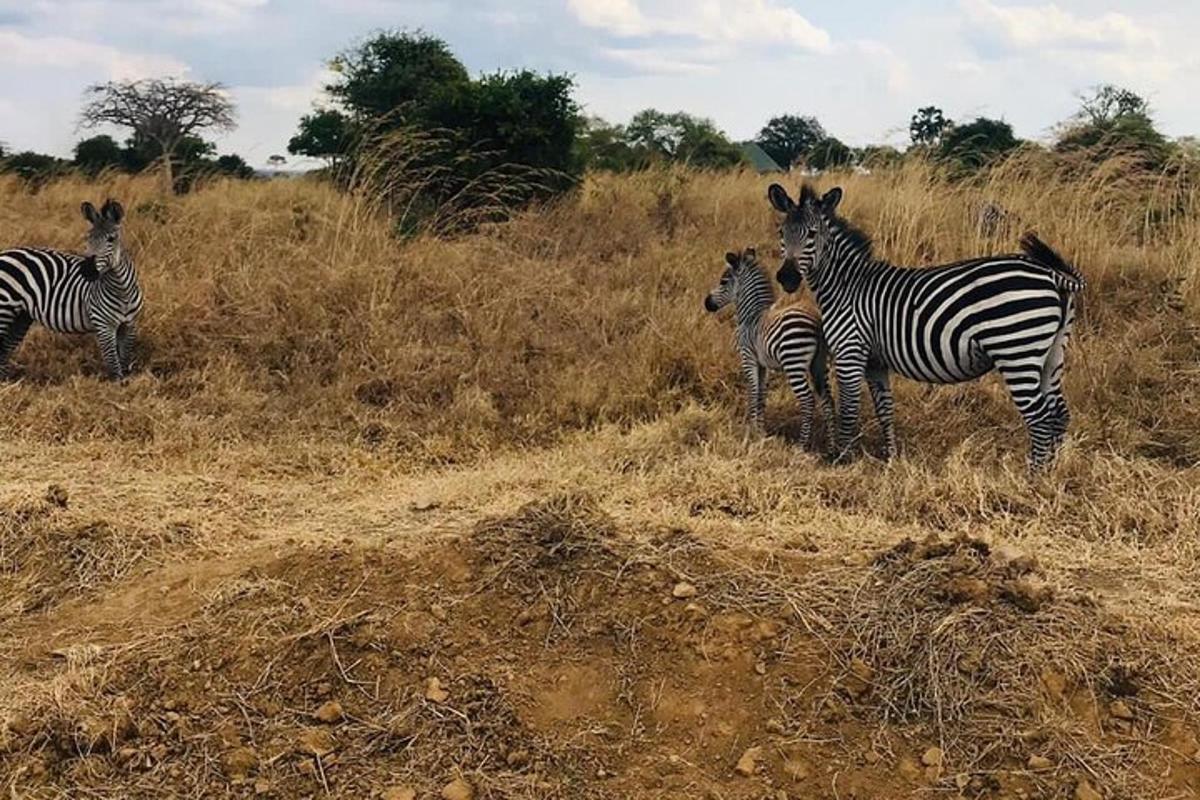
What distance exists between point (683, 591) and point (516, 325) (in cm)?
446

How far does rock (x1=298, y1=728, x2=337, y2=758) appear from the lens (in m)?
3.03

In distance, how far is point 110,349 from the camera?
7.28 m

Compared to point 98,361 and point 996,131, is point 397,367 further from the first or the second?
point 996,131

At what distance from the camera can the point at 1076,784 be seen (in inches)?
112

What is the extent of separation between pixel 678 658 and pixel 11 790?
2013 mm

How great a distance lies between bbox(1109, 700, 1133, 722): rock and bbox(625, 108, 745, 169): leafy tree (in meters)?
11.7

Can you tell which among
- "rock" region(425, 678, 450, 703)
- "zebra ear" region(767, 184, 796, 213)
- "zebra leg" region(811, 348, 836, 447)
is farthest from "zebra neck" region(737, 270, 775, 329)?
"rock" region(425, 678, 450, 703)

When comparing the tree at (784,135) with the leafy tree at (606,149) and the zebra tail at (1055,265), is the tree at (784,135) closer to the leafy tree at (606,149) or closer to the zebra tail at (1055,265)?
the leafy tree at (606,149)

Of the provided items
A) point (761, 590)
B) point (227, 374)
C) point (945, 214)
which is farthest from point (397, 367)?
point (945, 214)

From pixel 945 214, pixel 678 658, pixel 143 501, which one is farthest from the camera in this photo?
pixel 945 214

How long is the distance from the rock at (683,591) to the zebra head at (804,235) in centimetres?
287

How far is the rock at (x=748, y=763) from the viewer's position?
2.94 meters

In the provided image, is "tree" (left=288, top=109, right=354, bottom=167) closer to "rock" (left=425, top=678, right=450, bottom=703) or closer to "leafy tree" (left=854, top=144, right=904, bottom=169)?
"leafy tree" (left=854, top=144, right=904, bottom=169)

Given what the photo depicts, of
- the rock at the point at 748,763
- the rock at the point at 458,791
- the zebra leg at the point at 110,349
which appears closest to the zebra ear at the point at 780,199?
the rock at the point at 748,763
